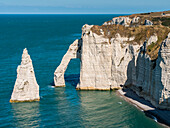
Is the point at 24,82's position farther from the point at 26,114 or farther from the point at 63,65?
the point at 63,65

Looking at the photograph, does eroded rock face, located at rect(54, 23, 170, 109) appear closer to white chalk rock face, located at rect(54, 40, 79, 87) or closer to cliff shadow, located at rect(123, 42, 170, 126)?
cliff shadow, located at rect(123, 42, 170, 126)

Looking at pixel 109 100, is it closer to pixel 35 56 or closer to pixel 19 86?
pixel 19 86

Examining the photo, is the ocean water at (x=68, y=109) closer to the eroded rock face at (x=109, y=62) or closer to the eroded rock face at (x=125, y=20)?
the eroded rock face at (x=109, y=62)

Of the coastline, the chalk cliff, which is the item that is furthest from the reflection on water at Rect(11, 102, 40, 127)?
the coastline

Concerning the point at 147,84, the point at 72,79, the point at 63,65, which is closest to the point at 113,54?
the point at 147,84

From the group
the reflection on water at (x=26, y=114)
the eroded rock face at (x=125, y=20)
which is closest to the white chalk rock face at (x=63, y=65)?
the reflection on water at (x=26, y=114)
